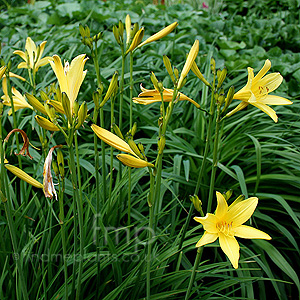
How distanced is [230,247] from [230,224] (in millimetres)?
96

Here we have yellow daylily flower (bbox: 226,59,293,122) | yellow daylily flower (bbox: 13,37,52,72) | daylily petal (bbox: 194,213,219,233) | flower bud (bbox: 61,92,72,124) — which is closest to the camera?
flower bud (bbox: 61,92,72,124)

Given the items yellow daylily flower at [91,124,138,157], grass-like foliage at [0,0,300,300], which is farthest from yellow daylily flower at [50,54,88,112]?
yellow daylily flower at [91,124,138,157]

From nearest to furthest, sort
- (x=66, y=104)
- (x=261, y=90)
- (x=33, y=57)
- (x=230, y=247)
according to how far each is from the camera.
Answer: (x=66, y=104)
(x=230, y=247)
(x=261, y=90)
(x=33, y=57)

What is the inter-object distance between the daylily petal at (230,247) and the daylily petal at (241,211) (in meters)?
0.06

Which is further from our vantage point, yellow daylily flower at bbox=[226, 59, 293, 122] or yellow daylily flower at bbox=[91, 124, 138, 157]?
yellow daylily flower at bbox=[226, 59, 293, 122]

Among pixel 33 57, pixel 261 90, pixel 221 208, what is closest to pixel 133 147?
pixel 221 208

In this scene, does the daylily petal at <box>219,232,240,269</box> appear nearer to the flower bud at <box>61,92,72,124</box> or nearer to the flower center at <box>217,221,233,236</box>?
the flower center at <box>217,221,233,236</box>

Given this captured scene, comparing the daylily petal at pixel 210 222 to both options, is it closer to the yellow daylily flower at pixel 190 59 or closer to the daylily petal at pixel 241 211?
the daylily petal at pixel 241 211

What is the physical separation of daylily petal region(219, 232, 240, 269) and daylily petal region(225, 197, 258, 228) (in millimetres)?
60

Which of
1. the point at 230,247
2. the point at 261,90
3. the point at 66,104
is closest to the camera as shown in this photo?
the point at 66,104

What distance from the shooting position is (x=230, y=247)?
0.99 metres

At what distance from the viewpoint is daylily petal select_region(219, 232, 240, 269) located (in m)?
0.95

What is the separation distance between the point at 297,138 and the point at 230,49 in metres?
1.53

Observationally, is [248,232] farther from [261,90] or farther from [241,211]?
[261,90]
